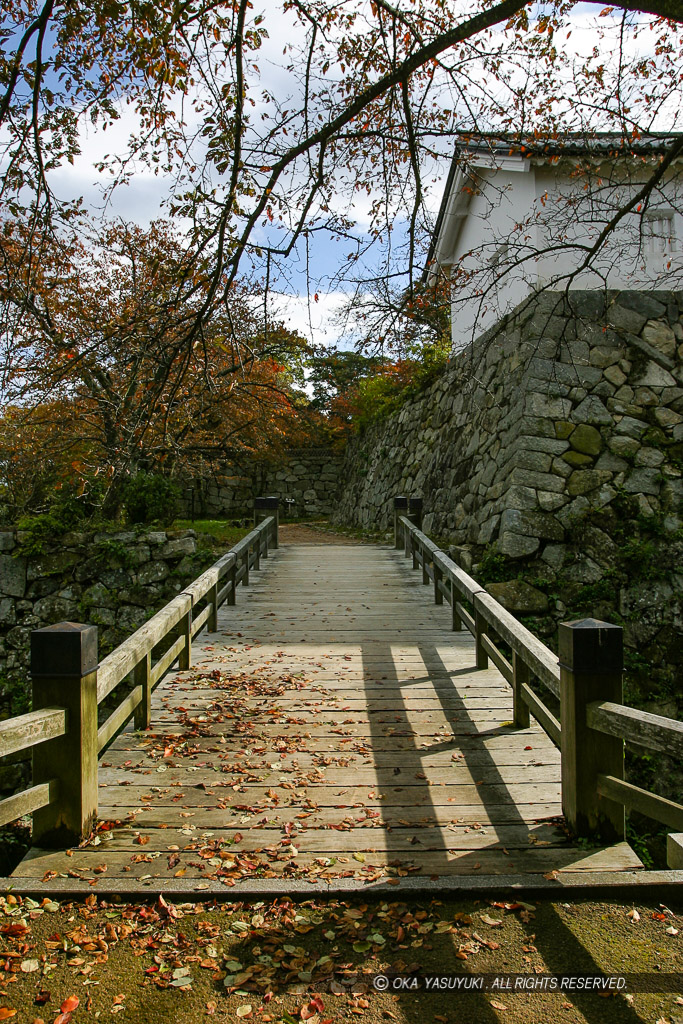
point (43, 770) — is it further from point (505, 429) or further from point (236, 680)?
point (505, 429)

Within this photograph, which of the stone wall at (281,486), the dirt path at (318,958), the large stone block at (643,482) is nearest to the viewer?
the dirt path at (318,958)

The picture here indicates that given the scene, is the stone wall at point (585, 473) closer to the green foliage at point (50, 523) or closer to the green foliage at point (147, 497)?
the green foliage at point (147, 497)

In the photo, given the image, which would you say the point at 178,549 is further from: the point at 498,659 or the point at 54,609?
the point at 498,659

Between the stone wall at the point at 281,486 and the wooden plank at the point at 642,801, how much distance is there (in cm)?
1864

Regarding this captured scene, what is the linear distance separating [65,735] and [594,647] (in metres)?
2.51

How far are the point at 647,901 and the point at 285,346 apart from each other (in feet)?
36.4

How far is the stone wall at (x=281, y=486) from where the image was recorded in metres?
21.9

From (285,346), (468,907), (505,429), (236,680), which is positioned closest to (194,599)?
(236,680)

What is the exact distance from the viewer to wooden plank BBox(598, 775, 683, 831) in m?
2.55

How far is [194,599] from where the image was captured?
604 centimetres

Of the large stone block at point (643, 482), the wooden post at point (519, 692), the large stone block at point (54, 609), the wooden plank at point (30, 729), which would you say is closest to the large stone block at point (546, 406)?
the large stone block at point (643, 482)

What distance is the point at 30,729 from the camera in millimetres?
2877

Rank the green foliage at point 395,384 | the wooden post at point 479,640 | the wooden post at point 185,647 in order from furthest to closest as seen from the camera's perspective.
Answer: the green foliage at point 395,384, the wooden post at point 185,647, the wooden post at point 479,640

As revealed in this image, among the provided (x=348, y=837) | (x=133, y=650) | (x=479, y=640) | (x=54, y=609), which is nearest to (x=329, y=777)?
(x=348, y=837)
